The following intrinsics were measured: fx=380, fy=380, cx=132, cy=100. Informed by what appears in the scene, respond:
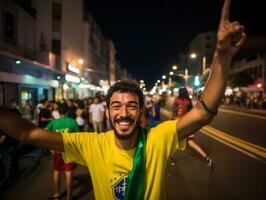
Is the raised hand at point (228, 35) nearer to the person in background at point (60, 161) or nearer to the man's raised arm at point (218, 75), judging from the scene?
the man's raised arm at point (218, 75)

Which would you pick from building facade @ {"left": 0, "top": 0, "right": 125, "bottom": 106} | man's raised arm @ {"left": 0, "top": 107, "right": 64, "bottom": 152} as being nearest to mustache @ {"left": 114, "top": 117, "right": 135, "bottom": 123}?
man's raised arm @ {"left": 0, "top": 107, "right": 64, "bottom": 152}

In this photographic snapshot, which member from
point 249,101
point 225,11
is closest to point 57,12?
point 249,101

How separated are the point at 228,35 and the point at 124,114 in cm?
87

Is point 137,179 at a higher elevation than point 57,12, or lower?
lower

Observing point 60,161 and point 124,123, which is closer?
point 124,123

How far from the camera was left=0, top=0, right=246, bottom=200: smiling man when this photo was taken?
248 centimetres

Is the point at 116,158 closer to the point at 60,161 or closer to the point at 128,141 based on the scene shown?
the point at 128,141

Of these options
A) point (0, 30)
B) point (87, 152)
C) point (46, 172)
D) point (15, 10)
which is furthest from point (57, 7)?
point (87, 152)

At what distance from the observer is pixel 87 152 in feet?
9.00

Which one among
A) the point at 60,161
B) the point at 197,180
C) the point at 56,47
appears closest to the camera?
the point at 60,161

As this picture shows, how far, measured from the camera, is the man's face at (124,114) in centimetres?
256

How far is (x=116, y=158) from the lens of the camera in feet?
8.55

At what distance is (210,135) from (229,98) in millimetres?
40283

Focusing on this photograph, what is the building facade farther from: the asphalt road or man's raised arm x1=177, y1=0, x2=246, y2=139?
man's raised arm x1=177, y1=0, x2=246, y2=139
